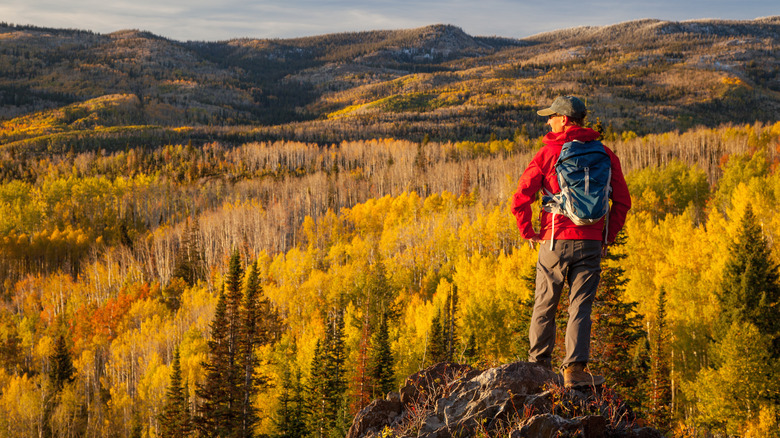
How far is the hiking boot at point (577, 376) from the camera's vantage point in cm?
741

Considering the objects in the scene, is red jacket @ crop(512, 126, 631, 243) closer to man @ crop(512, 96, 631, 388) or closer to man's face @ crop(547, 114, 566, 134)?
man @ crop(512, 96, 631, 388)

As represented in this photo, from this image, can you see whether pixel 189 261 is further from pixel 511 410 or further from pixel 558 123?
pixel 558 123

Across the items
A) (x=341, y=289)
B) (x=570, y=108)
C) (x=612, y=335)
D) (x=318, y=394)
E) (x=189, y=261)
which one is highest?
(x=570, y=108)

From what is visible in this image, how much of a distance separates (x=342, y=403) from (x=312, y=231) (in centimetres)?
9068

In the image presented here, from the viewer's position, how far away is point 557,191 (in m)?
7.47

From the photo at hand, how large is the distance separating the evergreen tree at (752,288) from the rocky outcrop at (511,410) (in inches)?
1014

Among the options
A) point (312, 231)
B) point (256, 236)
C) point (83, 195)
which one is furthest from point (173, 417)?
point (83, 195)

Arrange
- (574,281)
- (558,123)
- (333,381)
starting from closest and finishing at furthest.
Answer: (574,281) → (558,123) → (333,381)

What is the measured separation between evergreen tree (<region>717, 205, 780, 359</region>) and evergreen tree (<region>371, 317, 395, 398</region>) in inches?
862

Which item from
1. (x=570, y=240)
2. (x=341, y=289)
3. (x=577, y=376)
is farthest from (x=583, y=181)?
(x=341, y=289)

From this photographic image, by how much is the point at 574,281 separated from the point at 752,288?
88.7 feet

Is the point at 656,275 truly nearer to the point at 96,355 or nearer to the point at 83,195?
the point at 96,355

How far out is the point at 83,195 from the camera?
152 metres

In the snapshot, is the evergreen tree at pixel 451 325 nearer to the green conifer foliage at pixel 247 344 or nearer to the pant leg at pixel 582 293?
the green conifer foliage at pixel 247 344
